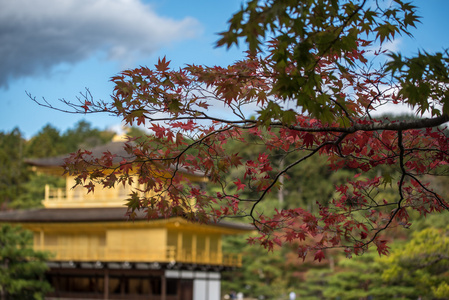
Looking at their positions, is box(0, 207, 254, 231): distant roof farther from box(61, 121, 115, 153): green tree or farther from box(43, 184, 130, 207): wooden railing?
box(61, 121, 115, 153): green tree

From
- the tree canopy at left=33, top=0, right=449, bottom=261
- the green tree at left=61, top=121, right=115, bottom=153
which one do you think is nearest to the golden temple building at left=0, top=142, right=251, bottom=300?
the tree canopy at left=33, top=0, right=449, bottom=261

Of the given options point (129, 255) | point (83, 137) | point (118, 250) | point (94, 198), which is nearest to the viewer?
point (129, 255)

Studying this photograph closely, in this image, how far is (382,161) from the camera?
537 centimetres

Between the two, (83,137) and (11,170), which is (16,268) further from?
(83,137)

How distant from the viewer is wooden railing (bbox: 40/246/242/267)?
899 inches

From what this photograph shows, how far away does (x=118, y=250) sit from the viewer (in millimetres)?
23703

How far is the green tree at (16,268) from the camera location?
19.1 m

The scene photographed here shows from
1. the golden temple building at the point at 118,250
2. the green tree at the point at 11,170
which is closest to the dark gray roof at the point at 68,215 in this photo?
the golden temple building at the point at 118,250

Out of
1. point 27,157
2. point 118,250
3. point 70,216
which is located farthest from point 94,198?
point 27,157

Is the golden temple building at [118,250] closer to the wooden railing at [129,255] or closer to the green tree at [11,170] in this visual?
the wooden railing at [129,255]

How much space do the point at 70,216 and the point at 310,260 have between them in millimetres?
13147

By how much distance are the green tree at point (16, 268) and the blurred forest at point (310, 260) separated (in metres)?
8.74

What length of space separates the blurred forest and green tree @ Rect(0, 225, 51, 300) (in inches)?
344

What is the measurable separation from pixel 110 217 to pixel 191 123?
739 inches
